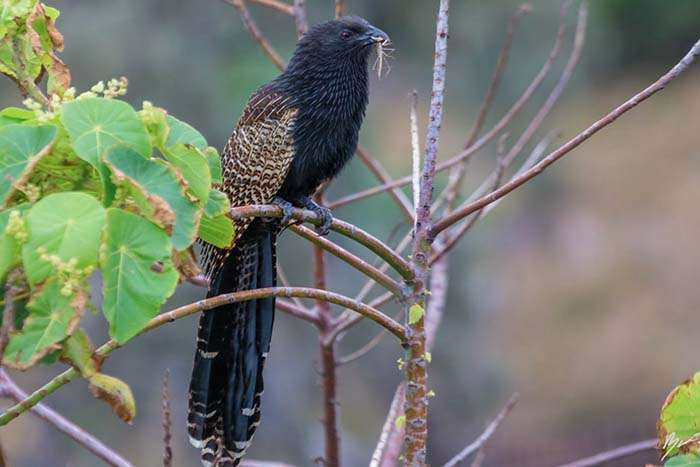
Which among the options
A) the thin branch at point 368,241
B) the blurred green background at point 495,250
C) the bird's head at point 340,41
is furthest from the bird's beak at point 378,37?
the blurred green background at point 495,250

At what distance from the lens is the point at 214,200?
163 cm

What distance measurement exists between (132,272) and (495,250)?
41.6 feet

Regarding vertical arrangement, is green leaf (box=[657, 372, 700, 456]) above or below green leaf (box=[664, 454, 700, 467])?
above

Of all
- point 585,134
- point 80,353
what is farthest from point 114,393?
point 585,134

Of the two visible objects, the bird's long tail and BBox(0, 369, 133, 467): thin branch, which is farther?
the bird's long tail

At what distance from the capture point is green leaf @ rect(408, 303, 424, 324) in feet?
6.61

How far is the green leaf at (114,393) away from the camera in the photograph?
1.49 meters

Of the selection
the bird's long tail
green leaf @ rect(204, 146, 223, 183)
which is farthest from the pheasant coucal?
green leaf @ rect(204, 146, 223, 183)

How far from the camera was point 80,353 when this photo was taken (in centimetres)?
148

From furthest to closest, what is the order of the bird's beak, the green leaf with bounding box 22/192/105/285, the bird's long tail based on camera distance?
the bird's beak, the bird's long tail, the green leaf with bounding box 22/192/105/285

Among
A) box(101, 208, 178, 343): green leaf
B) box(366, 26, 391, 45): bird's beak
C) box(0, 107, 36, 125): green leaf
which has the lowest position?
box(101, 208, 178, 343): green leaf

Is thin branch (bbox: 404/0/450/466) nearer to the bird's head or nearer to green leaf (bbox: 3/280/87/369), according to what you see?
green leaf (bbox: 3/280/87/369)

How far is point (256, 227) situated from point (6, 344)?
61.4 inches

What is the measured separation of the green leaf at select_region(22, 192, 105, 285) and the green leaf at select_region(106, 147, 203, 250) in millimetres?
71
